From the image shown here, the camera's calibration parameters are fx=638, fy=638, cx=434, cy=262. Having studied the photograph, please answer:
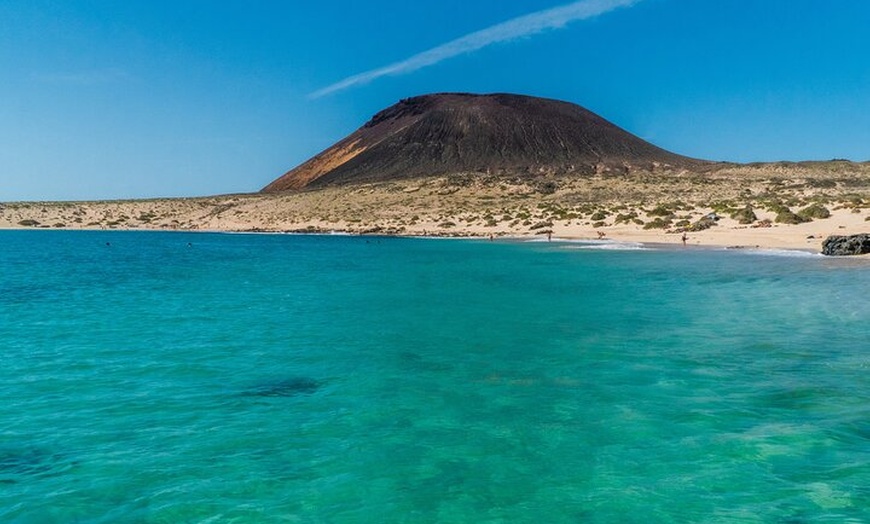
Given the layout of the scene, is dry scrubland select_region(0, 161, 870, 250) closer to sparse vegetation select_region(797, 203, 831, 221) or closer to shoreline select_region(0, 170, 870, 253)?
sparse vegetation select_region(797, 203, 831, 221)

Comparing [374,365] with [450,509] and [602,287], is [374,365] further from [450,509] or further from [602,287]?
[602,287]

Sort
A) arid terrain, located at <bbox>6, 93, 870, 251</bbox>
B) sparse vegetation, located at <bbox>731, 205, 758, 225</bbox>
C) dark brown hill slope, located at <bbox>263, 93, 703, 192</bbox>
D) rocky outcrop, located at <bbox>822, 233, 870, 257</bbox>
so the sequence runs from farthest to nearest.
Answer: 1. dark brown hill slope, located at <bbox>263, 93, 703, 192</bbox>
2. arid terrain, located at <bbox>6, 93, 870, 251</bbox>
3. sparse vegetation, located at <bbox>731, 205, 758, 225</bbox>
4. rocky outcrop, located at <bbox>822, 233, 870, 257</bbox>

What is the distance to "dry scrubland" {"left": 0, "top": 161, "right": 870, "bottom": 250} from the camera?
160ft

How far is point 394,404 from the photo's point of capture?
415 inches

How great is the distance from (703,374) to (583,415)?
3406mm

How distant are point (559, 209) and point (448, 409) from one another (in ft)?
229

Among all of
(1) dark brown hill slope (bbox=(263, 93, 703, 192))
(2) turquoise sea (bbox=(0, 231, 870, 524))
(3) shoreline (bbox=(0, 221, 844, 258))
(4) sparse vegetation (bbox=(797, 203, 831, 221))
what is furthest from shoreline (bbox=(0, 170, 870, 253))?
(1) dark brown hill slope (bbox=(263, 93, 703, 192))

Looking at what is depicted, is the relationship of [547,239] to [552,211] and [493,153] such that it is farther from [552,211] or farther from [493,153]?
[493,153]

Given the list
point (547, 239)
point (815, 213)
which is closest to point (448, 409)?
point (547, 239)

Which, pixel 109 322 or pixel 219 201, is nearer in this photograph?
pixel 109 322

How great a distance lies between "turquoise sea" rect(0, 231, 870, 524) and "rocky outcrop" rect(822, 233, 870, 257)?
35.1 feet

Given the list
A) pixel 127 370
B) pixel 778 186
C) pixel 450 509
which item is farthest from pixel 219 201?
pixel 450 509

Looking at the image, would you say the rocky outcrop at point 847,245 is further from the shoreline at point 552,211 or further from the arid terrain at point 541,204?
the arid terrain at point 541,204

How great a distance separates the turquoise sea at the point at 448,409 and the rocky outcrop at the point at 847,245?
1070cm
